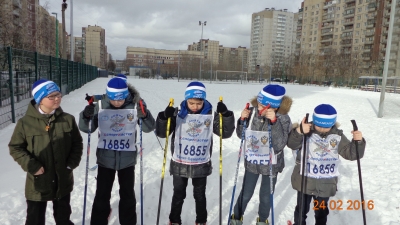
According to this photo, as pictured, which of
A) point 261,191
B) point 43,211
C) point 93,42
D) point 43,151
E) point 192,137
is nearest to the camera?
point 43,151

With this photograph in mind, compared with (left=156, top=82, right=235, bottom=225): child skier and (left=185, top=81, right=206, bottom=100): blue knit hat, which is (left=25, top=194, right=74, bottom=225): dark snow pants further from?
(left=185, top=81, right=206, bottom=100): blue knit hat

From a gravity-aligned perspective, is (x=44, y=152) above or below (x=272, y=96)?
below

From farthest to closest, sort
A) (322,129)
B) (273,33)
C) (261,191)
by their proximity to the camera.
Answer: (273,33) → (261,191) → (322,129)

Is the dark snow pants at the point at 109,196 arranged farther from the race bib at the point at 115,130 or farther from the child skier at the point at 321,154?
the child skier at the point at 321,154

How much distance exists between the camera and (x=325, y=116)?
3018 mm

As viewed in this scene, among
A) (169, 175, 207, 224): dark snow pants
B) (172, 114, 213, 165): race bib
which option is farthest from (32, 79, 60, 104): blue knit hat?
(169, 175, 207, 224): dark snow pants

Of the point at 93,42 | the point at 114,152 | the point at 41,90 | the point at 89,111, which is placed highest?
the point at 93,42

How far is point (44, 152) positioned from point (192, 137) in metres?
1.48

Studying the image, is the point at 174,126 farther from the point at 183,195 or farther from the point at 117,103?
the point at 183,195

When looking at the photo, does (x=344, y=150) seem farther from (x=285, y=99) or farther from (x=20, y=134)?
(x=20, y=134)

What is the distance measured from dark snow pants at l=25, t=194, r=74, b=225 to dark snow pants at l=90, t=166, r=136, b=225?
36cm

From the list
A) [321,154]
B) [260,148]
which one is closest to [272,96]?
[260,148]

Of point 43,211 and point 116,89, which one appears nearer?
point 43,211

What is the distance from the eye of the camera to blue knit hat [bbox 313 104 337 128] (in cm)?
301
